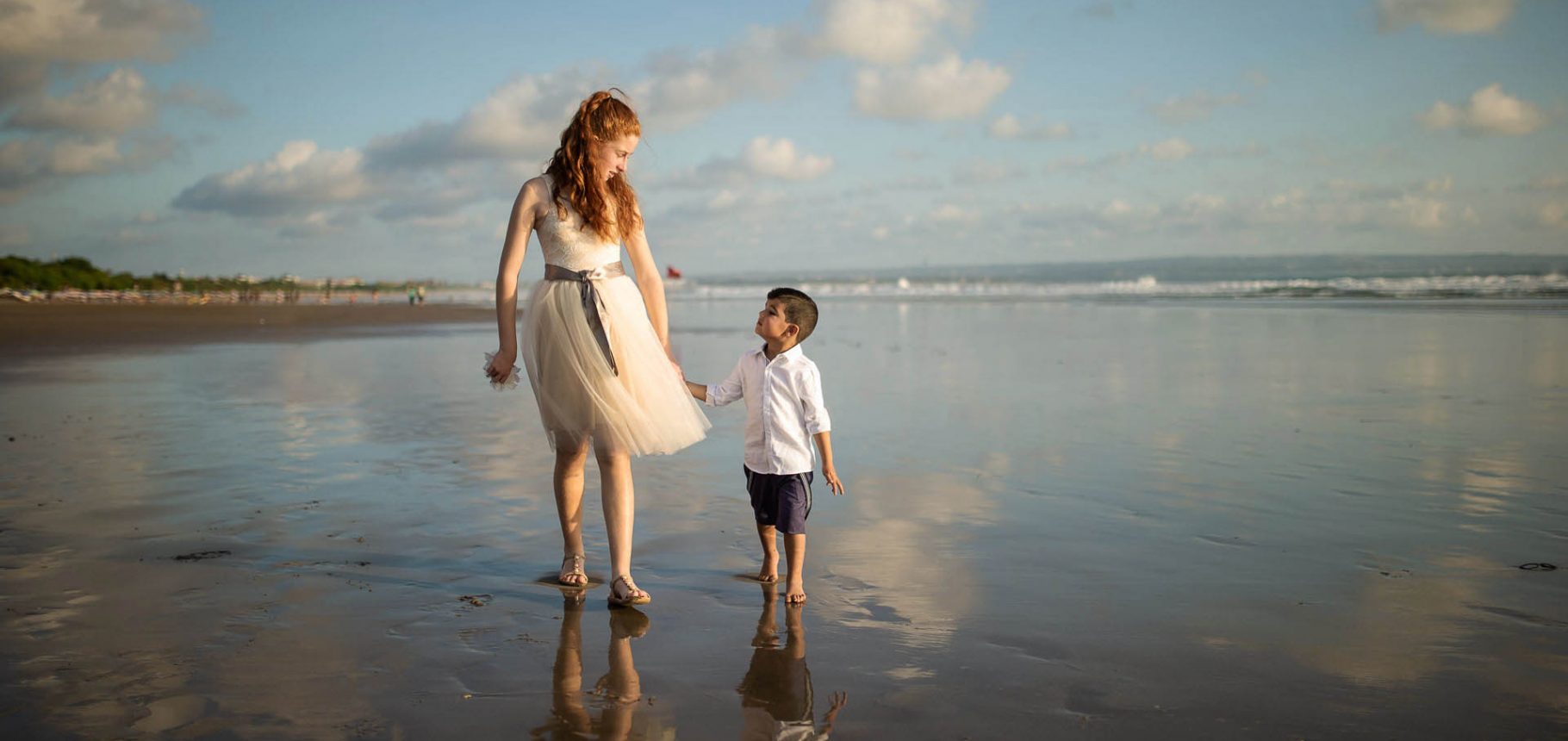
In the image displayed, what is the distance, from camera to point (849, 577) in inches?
181

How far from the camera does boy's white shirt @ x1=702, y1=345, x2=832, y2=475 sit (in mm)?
4566

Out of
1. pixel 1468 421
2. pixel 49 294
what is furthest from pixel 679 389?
pixel 49 294

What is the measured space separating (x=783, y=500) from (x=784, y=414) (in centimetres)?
37

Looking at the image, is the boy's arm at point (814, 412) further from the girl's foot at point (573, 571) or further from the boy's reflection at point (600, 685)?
the girl's foot at point (573, 571)

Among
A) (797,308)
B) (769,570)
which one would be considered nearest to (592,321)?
(797,308)

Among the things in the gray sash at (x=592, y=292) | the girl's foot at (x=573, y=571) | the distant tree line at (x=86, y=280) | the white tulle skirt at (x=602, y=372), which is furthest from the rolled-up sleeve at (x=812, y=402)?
the distant tree line at (x=86, y=280)

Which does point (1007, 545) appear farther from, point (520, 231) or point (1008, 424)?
point (1008, 424)

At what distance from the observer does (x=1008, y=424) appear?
898 cm

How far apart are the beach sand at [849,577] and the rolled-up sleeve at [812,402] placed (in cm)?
67

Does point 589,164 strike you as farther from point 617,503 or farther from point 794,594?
point 794,594

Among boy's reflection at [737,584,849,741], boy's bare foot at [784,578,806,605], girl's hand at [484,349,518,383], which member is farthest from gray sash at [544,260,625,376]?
boy's reflection at [737,584,849,741]

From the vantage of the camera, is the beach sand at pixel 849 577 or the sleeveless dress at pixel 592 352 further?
the sleeveless dress at pixel 592 352

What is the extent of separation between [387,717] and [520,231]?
2117 mm

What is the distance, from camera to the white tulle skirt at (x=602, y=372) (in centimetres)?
445
